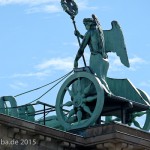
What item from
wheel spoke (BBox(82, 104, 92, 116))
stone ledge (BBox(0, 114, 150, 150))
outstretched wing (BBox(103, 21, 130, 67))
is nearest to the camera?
stone ledge (BBox(0, 114, 150, 150))

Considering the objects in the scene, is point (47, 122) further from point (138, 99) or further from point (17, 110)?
point (138, 99)

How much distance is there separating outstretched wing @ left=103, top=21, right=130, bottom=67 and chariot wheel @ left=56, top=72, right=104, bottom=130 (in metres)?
2.44

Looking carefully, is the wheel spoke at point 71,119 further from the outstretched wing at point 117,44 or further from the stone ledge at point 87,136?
the outstretched wing at point 117,44

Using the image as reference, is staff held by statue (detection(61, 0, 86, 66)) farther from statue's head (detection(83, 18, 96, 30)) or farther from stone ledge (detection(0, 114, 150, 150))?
stone ledge (detection(0, 114, 150, 150))

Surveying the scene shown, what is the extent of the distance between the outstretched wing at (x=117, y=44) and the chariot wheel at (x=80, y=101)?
244cm

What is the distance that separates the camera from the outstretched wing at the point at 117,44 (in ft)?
137

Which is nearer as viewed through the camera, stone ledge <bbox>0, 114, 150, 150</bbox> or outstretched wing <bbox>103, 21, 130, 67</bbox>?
stone ledge <bbox>0, 114, 150, 150</bbox>

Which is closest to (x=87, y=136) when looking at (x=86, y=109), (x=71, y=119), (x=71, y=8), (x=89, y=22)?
(x=86, y=109)

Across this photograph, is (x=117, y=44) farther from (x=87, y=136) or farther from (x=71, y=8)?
(x=87, y=136)

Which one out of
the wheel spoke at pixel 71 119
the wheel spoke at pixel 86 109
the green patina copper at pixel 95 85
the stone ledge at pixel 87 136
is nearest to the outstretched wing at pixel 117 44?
the green patina copper at pixel 95 85

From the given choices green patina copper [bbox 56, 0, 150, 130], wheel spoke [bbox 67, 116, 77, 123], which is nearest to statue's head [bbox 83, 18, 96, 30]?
green patina copper [bbox 56, 0, 150, 130]

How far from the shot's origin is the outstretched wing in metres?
41.7

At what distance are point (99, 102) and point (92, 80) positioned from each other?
1.21 m

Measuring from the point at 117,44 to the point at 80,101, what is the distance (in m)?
3.66
